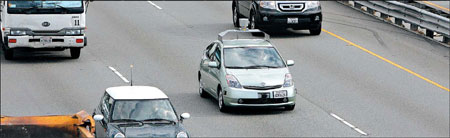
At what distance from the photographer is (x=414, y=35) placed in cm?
3359

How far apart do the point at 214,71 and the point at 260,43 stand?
129 centimetres

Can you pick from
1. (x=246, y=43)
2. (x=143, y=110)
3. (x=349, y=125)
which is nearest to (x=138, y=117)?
(x=143, y=110)

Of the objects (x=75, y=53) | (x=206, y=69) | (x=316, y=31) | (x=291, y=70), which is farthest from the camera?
(x=316, y=31)

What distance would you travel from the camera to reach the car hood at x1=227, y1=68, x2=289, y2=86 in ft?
76.1

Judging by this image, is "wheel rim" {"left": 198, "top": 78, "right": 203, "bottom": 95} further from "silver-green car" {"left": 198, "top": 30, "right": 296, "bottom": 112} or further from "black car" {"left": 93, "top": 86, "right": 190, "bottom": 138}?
"black car" {"left": 93, "top": 86, "right": 190, "bottom": 138}

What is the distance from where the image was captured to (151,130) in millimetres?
17859

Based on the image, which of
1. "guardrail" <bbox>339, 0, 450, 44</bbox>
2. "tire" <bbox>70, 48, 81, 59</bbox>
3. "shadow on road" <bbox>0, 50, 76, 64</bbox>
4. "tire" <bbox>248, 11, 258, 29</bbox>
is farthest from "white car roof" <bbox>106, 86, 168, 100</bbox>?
"guardrail" <bbox>339, 0, 450, 44</bbox>

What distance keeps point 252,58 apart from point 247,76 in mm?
915

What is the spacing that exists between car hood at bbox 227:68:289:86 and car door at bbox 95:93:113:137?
468 centimetres

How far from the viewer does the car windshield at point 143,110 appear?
18.4m

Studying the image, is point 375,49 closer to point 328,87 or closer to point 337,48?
point 337,48

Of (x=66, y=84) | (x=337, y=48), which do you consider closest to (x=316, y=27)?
(x=337, y=48)

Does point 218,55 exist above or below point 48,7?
below

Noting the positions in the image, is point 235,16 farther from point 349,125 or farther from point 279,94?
point 349,125
